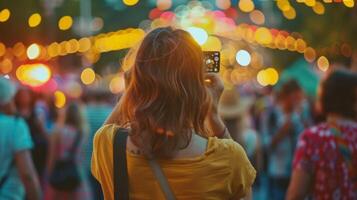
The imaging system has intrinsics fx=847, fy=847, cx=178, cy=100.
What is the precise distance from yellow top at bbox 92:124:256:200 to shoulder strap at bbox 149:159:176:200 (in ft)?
0.05

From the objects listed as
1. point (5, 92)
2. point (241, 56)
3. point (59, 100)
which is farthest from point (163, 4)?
point (241, 56)

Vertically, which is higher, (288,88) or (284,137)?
(288,88)

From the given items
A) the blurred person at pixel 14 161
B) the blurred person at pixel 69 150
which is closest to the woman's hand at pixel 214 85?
the blurred person at pixel 14 161

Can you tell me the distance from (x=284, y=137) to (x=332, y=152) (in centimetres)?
455

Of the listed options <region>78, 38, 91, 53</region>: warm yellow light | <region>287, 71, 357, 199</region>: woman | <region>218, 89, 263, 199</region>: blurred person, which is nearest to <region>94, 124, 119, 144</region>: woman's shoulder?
<region>287, 71, 357, 199</region>: woman

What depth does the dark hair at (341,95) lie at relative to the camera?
16.2ft

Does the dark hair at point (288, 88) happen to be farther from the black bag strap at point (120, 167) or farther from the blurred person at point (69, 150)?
the black bag strap at point (120, 167)

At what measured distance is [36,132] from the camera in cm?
959

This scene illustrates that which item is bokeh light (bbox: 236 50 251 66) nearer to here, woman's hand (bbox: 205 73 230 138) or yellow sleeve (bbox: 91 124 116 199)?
woman's hand (bbox: 205 73 230 138)

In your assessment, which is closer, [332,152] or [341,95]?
[332,152]

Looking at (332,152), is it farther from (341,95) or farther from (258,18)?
(258,18)

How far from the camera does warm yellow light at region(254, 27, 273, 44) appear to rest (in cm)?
3388

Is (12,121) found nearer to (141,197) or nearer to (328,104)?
(328,104)

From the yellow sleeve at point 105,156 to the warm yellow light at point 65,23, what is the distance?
1008 inches
